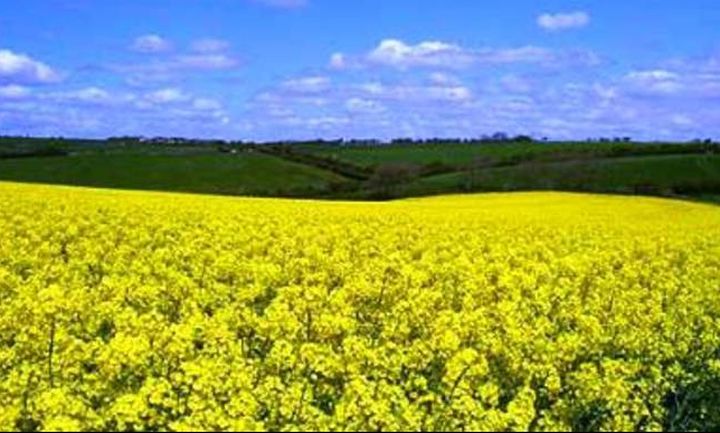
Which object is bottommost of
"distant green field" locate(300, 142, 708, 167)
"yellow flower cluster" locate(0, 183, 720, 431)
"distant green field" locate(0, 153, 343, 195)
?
"yellow flower cluster" locate(0, 183, 720, 431)

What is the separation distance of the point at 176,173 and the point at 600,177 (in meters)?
38.2

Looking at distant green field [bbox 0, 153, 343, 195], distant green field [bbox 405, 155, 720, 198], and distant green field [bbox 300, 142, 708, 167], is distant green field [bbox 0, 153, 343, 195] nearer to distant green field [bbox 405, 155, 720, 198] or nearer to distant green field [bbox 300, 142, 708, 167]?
distant green field [bbox 300, 142, 708, 167]

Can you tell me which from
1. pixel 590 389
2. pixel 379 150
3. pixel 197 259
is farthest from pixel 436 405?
pixel 379 150

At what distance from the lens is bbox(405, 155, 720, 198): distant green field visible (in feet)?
254

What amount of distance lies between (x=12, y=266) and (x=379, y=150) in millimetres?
111921

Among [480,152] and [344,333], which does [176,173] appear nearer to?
[480,152]

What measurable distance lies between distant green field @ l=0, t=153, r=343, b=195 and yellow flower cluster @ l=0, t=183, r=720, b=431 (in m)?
67.0

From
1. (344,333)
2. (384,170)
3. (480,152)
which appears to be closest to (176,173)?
(384,170)

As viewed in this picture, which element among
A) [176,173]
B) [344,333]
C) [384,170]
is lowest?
[344,333]

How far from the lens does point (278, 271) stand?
54.4 ft

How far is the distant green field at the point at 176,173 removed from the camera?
308 ft

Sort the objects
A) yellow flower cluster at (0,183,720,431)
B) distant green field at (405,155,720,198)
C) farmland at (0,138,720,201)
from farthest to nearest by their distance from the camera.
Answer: farmland at (0,138,720,201) < distant green field at (405,155,720,198) < yellow flower cluster at (0,183,720,431)

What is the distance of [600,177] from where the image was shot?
8512 cm

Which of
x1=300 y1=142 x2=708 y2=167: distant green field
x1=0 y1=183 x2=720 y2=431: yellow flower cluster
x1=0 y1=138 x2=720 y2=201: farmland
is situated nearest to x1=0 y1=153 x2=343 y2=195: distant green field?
x1=0 y1=138 x2=720 y2=201: farmland
